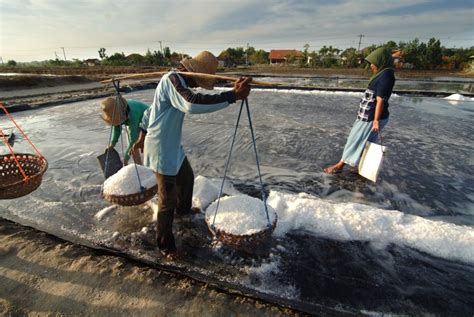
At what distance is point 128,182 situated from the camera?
236 centimetres

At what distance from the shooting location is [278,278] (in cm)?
198

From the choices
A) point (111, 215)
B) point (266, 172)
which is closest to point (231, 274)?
point (111, 215)

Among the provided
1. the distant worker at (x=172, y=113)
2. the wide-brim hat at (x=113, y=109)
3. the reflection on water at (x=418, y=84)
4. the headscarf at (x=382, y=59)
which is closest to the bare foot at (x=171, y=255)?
the distant worker at (x=172, y=113)

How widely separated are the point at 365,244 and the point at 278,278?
958 millimetres

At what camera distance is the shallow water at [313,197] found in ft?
6.24

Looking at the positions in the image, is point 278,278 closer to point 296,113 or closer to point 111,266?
point 111,266

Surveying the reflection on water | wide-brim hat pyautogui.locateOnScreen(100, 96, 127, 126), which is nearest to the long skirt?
wide-brim hat pyautogui.locateOnScreen(100, 96, 127, 126)

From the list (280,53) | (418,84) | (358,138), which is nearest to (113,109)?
(358,138)

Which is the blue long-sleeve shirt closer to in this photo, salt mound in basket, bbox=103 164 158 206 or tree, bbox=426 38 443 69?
salt mound in basket, bbox=103 164 158 206

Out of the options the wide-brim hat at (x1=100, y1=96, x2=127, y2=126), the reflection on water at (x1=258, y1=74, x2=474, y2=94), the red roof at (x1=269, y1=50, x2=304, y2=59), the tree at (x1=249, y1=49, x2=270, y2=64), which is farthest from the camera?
the tree at (x1=249, y1=49, x2=270, y2=64)

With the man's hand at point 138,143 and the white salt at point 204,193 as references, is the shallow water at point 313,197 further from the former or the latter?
the man's hand at point 138,143

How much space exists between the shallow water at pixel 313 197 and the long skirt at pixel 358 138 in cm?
32

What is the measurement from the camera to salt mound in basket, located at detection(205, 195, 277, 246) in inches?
70.7

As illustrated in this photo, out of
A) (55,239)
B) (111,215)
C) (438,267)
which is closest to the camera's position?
(438,267)
